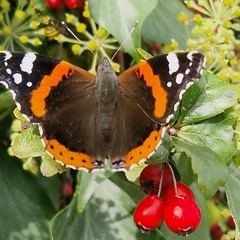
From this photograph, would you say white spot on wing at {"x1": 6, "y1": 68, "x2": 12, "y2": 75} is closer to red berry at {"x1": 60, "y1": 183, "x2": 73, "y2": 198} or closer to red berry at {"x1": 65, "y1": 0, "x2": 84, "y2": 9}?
red berry at {"x1": 65, "y1": 0, "x2": 84, "y2": 9}

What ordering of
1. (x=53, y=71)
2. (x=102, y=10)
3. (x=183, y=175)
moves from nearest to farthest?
1. (x=53, y=71)
2. (x=102, y=10)
3. (x=183, y=175)

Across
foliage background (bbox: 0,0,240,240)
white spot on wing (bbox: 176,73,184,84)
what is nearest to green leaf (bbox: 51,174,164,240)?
foliage background (bbox: 0,0,240,240)

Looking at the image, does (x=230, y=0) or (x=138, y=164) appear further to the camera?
(x=230, y=0)

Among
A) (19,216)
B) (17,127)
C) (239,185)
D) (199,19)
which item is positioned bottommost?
(19,216)

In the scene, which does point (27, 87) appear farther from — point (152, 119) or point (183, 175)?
point (183, 175)

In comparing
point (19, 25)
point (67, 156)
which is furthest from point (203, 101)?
point (19, 25)

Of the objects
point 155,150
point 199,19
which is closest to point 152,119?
point 155,150

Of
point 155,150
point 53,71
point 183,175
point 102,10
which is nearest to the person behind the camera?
point 155,150

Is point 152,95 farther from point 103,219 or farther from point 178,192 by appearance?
point 103,219

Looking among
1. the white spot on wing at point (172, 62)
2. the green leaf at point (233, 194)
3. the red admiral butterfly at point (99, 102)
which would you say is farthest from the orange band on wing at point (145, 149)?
the green leaf at point (233, 194)
